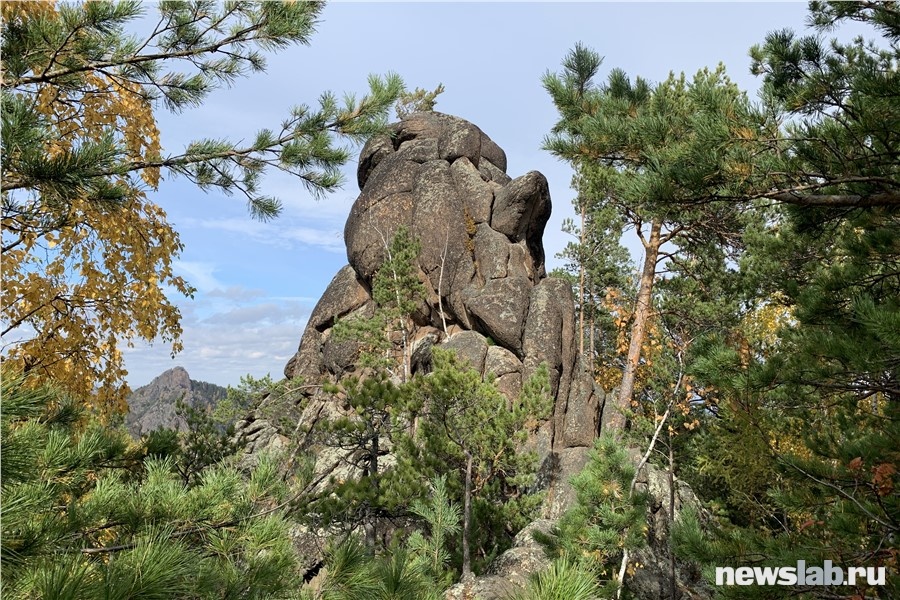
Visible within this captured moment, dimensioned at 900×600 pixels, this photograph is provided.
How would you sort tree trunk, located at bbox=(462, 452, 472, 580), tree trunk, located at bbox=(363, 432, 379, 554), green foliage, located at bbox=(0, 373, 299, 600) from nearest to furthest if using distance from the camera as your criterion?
1. green foliage, located at bbox=(0, 373, 299, 600)
2. tree trunk, located at bbox=(462, 452, 472, 580)
3. tree trunk, located at bbox=(363, 432, 379, 554)

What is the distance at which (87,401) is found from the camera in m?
5.22

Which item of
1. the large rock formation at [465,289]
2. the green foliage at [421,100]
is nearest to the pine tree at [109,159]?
the large rock formation at [465,289]

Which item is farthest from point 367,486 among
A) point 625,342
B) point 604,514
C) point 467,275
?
point 467,275

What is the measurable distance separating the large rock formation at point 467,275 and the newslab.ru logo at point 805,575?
32.3 ft

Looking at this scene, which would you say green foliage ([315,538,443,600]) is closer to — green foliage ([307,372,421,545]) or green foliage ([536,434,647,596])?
green foliage ([307,372,421,545])

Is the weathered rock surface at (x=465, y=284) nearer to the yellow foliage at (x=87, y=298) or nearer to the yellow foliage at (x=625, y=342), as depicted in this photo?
the yellow foliage at (x=625, y=342)

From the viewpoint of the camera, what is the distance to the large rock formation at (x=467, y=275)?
17.1 meters

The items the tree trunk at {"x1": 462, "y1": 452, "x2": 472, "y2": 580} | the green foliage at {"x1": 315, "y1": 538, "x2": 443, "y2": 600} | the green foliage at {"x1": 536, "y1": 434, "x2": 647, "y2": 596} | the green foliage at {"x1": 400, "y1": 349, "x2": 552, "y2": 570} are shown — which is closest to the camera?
the green foliage at {"x1": 315, "y1": 538, "x2": 443, "y2": 600}

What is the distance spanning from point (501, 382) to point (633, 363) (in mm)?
5558

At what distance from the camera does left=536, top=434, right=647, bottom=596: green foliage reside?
309 inches

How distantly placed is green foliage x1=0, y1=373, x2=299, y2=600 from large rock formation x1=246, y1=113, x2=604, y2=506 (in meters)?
12.1

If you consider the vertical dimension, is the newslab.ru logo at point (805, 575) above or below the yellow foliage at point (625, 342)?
below

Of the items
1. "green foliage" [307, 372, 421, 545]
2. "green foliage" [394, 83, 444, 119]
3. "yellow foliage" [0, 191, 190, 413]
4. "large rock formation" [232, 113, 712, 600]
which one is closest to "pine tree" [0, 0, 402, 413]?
"yellow foliage" [0, 191, 190, 413]

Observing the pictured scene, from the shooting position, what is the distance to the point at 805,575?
4.49m
